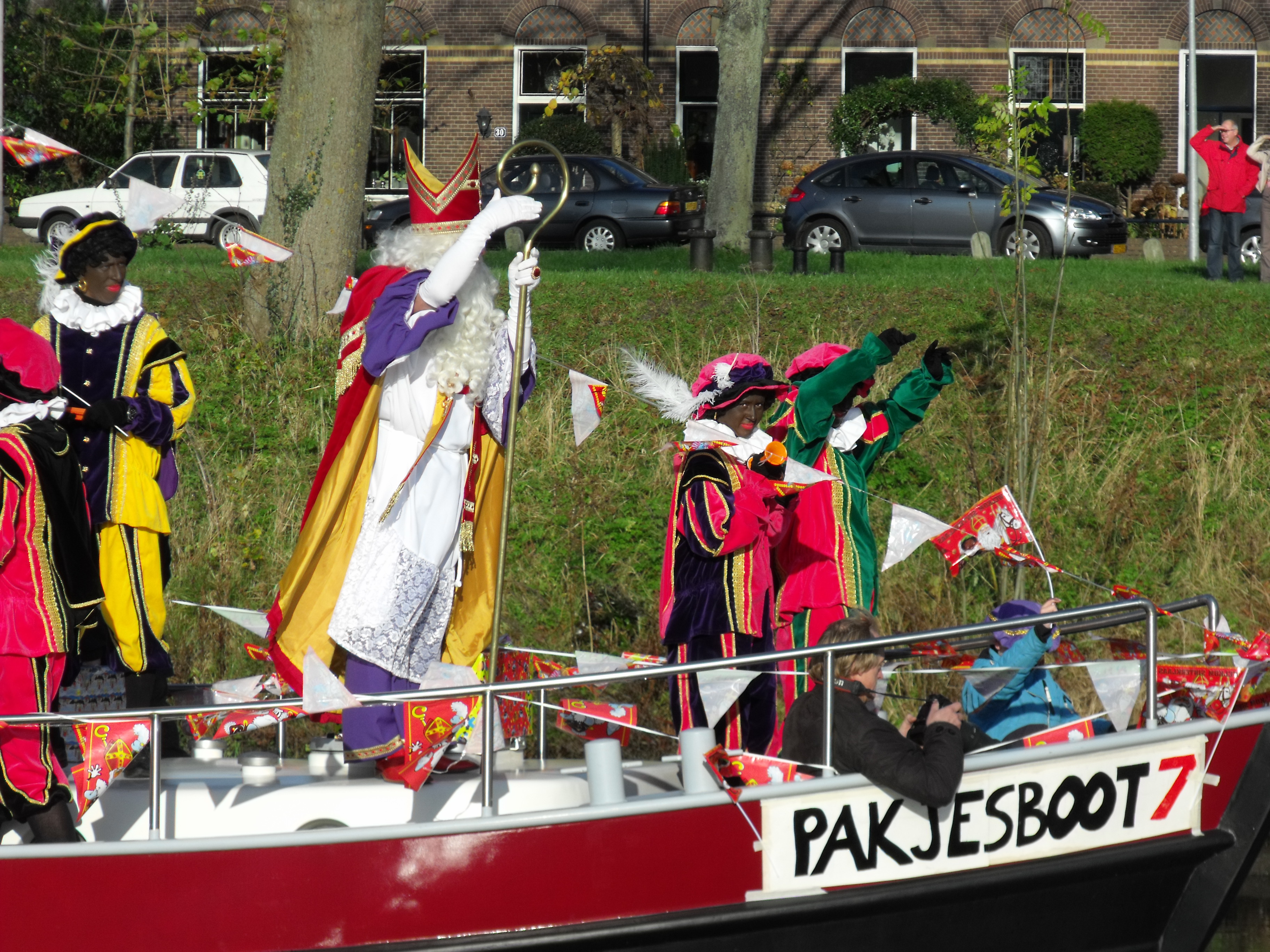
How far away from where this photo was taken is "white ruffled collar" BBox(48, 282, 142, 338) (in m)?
5.57

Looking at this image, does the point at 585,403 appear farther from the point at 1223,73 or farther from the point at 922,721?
the point at 1223,73

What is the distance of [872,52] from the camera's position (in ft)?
82.2

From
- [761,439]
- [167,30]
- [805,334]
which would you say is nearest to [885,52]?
[167,30]

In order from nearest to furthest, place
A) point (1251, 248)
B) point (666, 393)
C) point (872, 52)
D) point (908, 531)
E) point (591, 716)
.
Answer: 1. point (591, 716)
2. point (908, 531)
3. point (666, 393)
4. point (1251, 248)
5. point (872, 52)

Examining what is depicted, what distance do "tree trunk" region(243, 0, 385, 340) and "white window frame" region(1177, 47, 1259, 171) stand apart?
16853 mm

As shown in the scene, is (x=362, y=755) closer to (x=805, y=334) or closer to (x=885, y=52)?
(x=805, y=334)

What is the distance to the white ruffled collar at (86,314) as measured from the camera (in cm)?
557

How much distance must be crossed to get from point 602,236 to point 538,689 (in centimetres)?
1475

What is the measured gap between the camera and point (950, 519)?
9141mm

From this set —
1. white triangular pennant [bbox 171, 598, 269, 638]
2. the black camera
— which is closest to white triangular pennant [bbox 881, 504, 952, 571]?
the black camera

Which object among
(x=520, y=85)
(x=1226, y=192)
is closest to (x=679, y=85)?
(x=520, y=85)

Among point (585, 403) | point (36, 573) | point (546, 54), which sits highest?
point (546, 54)

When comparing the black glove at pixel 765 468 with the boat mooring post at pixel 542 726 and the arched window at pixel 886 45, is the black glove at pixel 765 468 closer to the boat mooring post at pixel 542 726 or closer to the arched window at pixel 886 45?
the boat mooring post at pixel 542 726

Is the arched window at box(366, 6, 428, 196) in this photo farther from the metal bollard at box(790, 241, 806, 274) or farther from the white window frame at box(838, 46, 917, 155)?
the metal bollard at box(790, 241, 806, 274)
